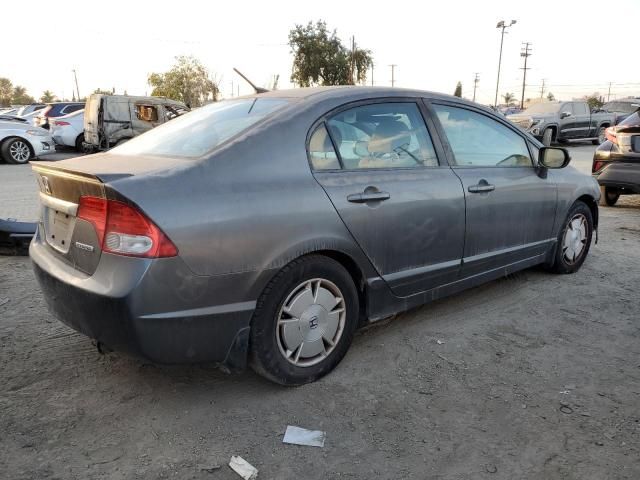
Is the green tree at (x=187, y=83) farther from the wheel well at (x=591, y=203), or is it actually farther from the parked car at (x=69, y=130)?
the wheel well at (x=591, y=203)

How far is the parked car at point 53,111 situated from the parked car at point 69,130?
1.57m

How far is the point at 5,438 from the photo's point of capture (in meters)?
2.34

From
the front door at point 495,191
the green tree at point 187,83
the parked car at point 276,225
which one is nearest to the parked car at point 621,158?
the front door at point 495,191

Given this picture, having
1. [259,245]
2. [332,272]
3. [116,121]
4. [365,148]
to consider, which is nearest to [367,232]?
[332,272]

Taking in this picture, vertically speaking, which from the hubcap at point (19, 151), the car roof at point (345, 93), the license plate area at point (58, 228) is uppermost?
the car roof at point (345, 93)

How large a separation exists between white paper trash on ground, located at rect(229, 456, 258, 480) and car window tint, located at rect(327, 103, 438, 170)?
5.12 feet

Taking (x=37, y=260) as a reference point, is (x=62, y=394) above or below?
below

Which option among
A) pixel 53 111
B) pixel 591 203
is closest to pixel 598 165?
pixel 591 203

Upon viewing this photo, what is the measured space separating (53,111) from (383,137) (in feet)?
58.9

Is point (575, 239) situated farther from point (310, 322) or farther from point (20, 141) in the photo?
point (20, 141)

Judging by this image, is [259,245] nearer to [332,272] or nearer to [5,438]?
[332,272]

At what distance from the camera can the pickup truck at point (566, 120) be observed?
62.9ft

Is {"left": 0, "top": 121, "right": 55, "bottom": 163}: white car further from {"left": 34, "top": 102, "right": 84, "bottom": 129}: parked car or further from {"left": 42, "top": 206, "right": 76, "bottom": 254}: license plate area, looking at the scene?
{"left": 42, "top": 206, "right": 76, "bottom": 254}: license plate area

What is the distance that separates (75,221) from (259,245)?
85 centimetres
